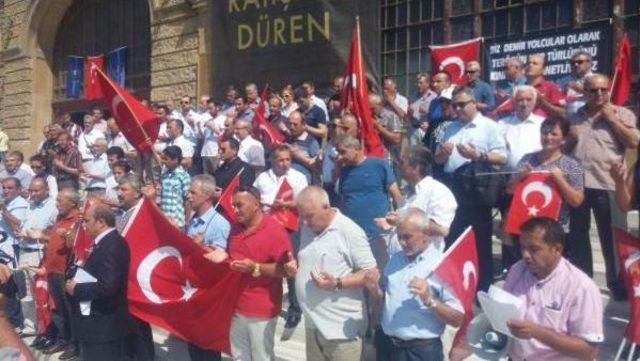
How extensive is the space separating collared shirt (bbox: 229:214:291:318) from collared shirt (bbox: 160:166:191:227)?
2799 millimetres

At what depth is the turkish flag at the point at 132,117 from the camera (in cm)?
761

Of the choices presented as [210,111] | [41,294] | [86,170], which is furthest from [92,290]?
[210,111]

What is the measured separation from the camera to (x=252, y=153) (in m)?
7.82

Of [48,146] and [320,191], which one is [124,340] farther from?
[48,146]

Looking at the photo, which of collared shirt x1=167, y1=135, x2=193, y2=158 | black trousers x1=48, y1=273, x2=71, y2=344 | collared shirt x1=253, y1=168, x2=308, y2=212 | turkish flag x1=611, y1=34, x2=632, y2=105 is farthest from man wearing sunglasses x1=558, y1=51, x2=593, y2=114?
collared shirt x1=167, y1=135, x2=193, y2=158

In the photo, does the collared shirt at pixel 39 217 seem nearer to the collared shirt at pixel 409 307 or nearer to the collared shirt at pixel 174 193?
the collared shirt at pixel 174 193

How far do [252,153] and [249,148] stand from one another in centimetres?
8

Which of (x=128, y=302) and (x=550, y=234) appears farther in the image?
(x=128, y=302)

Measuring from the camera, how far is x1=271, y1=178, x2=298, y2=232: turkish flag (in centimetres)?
598

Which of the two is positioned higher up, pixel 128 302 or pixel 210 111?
pixel 210 111

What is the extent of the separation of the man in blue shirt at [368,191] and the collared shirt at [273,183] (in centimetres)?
83

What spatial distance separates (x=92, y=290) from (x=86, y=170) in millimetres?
5140

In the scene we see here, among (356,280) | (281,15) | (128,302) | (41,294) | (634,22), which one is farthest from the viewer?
(281,15)

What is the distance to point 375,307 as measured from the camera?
5148 millimetres
